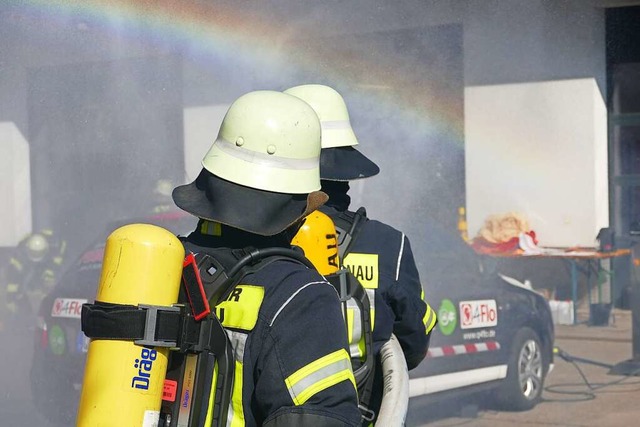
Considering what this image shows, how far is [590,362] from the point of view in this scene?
8.41 metres

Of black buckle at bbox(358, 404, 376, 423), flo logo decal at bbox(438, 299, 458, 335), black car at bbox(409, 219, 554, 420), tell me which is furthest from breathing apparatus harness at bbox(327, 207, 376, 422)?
flo logo decal at bbox(438, 299, 458, 335)

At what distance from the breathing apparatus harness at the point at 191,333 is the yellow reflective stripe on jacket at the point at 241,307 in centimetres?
1

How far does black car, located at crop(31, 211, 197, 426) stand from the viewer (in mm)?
5391

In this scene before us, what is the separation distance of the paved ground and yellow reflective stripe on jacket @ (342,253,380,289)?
3.68 m

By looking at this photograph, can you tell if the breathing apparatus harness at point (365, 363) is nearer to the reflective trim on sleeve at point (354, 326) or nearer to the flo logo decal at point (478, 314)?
the reflective trim on sleeve at point (354, 326)

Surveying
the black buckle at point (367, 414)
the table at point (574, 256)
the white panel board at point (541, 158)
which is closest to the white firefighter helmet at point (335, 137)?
the black buckle at point (367, 414)

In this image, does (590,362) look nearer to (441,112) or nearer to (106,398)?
(441,112)

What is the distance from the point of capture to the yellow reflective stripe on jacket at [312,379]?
1667 mm

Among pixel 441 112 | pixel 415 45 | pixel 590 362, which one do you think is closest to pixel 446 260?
pixel 590 362

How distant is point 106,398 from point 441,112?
9.33 meters

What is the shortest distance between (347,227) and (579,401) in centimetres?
506

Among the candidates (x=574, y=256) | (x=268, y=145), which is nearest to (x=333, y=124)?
(x=268, y=145)

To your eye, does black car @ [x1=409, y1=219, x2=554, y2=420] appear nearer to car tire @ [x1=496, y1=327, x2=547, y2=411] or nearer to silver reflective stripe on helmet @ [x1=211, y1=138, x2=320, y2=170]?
car tire @ [x1=496, y1=327, x2=547, y2=411]

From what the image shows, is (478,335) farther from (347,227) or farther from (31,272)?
(347,227)
